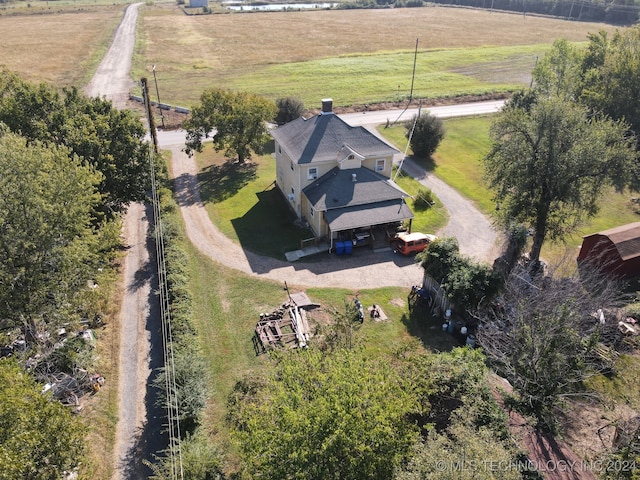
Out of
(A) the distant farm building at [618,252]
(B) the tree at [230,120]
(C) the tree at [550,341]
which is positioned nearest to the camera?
(C) the tree at [550,341]

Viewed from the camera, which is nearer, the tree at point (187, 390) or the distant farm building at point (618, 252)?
the tree at point (187, 390)

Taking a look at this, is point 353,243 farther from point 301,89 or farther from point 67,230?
point 301,89

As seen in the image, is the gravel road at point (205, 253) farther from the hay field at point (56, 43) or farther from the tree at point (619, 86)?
the hay field at point (56, 43)

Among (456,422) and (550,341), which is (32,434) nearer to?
(456,422)

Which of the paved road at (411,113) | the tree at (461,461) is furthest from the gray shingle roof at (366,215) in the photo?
the paved road at (411,113)

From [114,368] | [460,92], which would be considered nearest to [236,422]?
[114,368]

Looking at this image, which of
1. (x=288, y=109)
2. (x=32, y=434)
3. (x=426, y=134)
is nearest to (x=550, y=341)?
(x=32, y=434)

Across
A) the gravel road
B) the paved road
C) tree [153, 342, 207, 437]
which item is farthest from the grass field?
the paved road
